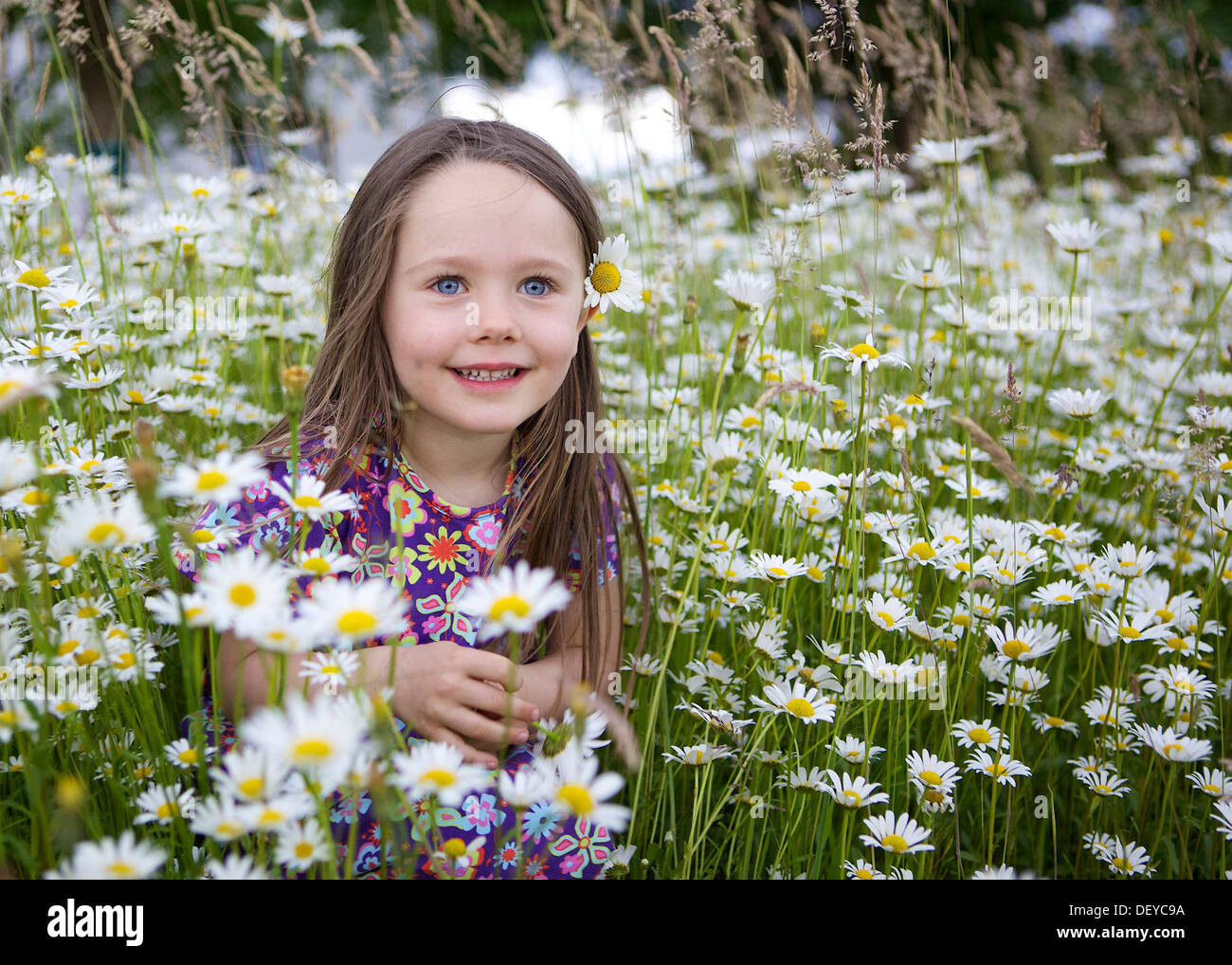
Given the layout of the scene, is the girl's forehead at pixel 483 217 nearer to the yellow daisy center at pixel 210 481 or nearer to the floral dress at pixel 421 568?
the floral dress at pixel 421 568

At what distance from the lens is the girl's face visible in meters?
1.18

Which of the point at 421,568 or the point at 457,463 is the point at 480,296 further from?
the point at 421,568

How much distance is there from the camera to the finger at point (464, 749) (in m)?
1.07

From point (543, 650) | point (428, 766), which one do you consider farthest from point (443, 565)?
point (428, 766)

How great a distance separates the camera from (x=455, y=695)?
3.59 feet

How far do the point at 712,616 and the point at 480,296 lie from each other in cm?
59

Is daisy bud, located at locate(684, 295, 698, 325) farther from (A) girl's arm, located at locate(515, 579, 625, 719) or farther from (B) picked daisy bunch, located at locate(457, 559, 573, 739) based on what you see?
(B) picked daisy bunch, located at locate(457, 559, 573, 739)

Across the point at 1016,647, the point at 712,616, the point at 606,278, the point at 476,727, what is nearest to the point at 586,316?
the point at 606,278

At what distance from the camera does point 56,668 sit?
946mm

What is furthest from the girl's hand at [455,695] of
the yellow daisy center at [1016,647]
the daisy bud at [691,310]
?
the daisy bud at [691,310]

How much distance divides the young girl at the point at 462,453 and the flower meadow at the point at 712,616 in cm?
7

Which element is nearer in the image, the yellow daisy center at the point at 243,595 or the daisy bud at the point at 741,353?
the yellow daisy center at the point at 243,595
